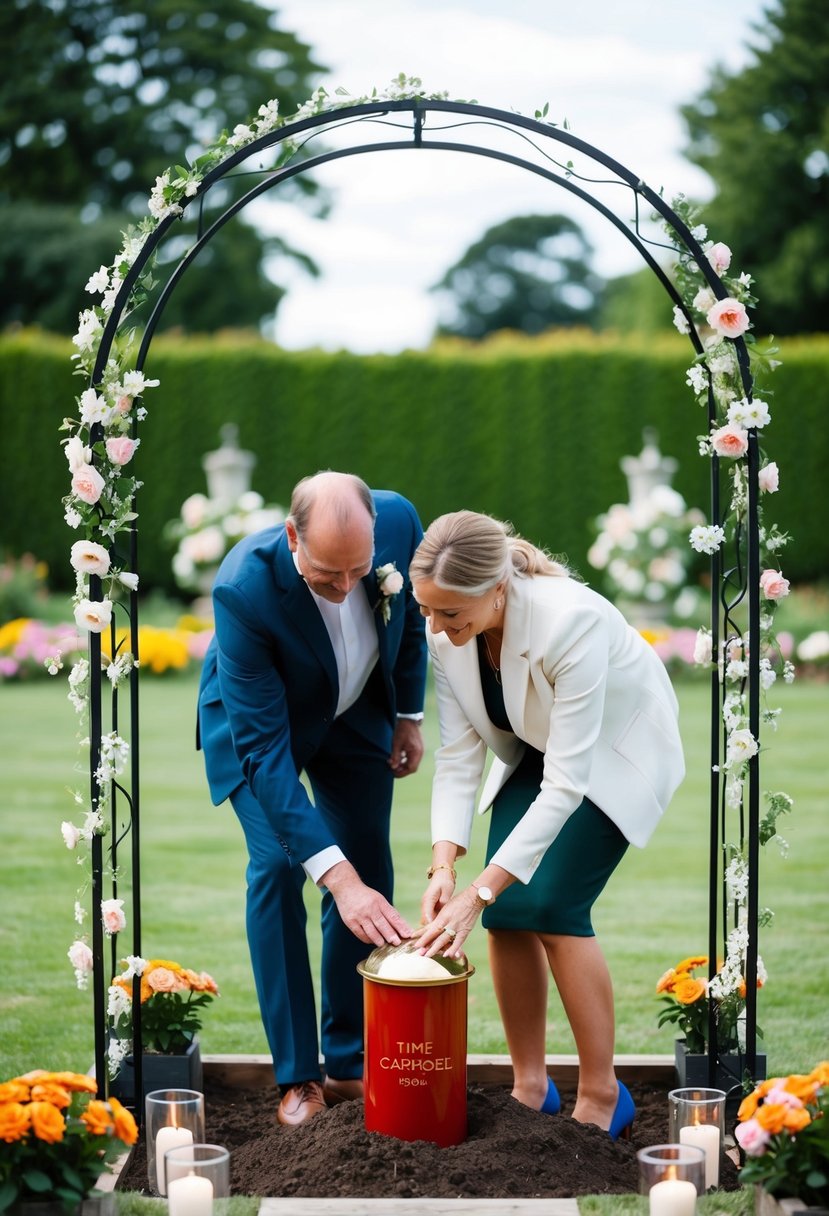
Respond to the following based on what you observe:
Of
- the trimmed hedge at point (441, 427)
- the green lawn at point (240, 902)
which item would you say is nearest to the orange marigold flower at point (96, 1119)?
the green lawn at point (240, 902)

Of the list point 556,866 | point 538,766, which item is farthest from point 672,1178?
point 538,766

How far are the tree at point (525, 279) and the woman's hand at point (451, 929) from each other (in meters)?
38.1

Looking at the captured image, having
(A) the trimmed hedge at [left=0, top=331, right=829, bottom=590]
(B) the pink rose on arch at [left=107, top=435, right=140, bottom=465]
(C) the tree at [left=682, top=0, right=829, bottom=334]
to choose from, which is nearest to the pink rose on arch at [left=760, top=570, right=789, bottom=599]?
(B) the pink rose on arch at [left=107, top=435, right=140, bottom=465]

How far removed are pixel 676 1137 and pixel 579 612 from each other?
120cm

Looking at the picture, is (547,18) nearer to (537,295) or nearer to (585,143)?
(537,295)

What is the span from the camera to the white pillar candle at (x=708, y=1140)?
289 cm

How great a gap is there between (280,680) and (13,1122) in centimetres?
123

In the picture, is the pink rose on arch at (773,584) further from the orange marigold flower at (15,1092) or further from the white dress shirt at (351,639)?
the orange marigold flower at (15,1092)

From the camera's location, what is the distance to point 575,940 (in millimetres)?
3066

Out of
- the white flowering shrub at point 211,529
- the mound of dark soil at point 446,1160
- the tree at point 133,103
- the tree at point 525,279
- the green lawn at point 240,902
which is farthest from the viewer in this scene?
the tree at point 525,279

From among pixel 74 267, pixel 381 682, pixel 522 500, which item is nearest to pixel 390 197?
pixel 74 267

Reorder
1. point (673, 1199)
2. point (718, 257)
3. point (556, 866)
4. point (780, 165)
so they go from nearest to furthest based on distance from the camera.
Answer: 1. point (673, 1199)
2. point (556, 866)
3. point (718, 257)
4. point (780, 165)

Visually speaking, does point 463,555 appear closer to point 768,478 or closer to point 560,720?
point 560,720

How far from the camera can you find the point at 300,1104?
3316 mm
